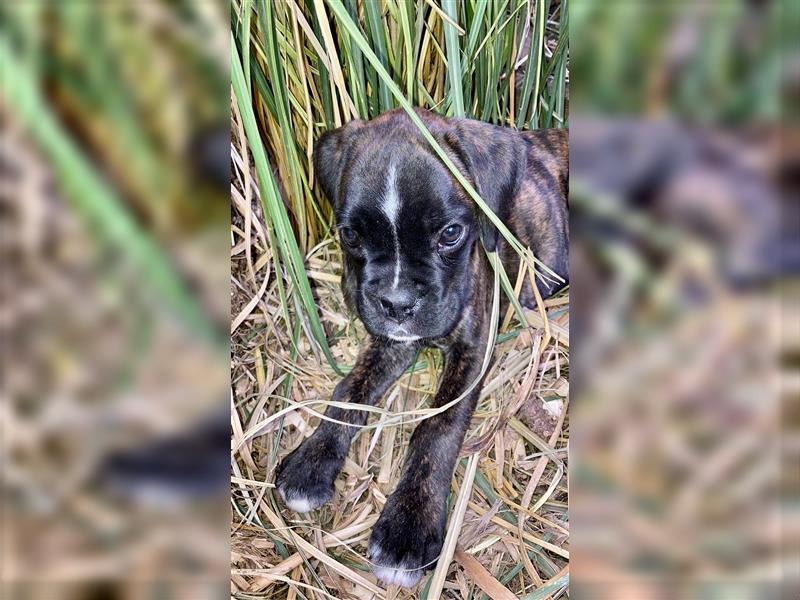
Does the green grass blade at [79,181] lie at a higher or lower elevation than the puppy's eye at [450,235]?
higher

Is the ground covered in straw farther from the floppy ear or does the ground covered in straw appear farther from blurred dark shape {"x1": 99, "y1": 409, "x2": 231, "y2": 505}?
blurred dark shape {"x1": 99, "y1": 409, "x2": 231, "y2": 505}

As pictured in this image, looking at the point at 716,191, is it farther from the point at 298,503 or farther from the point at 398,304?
the point at 298,503

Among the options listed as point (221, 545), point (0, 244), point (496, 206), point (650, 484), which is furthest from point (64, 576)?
point (496, 206)

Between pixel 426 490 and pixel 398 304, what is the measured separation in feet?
1.16

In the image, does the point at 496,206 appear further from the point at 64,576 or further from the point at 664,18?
the point at 64,576

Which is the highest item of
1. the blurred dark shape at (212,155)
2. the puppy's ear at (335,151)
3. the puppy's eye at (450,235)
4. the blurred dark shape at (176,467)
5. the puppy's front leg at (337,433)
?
the blurred dark shape at (212,155)

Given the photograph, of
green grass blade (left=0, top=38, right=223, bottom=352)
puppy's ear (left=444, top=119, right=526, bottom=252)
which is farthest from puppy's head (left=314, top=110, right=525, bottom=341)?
green grass blade (left=0, top=38, right=223, bottom=352)

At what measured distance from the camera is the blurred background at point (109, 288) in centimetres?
47

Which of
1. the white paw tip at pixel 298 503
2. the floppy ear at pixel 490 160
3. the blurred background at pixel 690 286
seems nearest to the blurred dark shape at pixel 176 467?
the blurred background at pixel 690 286

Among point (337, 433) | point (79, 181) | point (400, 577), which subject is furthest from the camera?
point (337, 433)

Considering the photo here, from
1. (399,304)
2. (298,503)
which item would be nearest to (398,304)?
(399,304)

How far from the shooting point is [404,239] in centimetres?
111

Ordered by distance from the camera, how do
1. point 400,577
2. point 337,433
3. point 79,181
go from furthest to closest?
point 337,433 → point 400,577 → point 79,181

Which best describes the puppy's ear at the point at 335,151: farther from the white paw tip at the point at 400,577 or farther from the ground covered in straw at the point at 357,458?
the white paw tip at the point at 400,577
